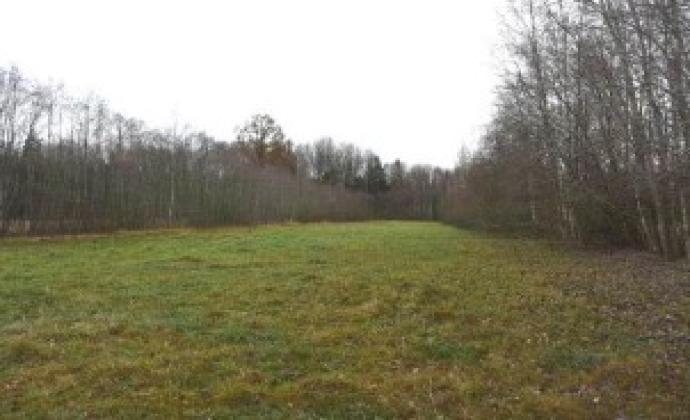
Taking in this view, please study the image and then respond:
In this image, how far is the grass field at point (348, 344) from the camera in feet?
25.2

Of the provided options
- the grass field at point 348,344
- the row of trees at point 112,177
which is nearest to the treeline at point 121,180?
the row of trees at point 112,177

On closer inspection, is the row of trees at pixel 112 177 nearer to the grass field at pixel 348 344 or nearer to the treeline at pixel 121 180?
the treeline at pixel 121 180

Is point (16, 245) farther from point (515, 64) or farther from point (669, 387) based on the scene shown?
point (669, 387)

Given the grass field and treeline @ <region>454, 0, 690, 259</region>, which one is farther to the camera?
treeline @ <region>454, 0, 690, 259</region>

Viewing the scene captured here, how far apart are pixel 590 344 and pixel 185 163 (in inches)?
2131

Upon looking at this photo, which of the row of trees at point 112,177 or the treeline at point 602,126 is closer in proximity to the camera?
the treeline at point 602,126

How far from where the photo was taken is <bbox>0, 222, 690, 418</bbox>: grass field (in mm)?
7676

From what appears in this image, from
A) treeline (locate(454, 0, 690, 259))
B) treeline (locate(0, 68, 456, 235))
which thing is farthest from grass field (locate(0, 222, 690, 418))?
treeline (locate(0, 68, 456, 235))

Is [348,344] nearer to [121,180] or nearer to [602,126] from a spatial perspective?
[602,126]

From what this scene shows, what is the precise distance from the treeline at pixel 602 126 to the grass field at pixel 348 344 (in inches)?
151

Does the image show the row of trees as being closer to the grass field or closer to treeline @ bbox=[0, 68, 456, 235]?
treeline @ bbox=[0, 68, 456, 235]

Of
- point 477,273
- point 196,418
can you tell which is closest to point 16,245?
point 477,273

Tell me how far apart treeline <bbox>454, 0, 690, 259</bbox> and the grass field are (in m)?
3.84

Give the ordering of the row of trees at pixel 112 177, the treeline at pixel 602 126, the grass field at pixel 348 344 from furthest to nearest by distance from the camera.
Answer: the row of trees at pixel 112 177 < the treeline at pixel 602 126 < the grass field at pixel 348 344
